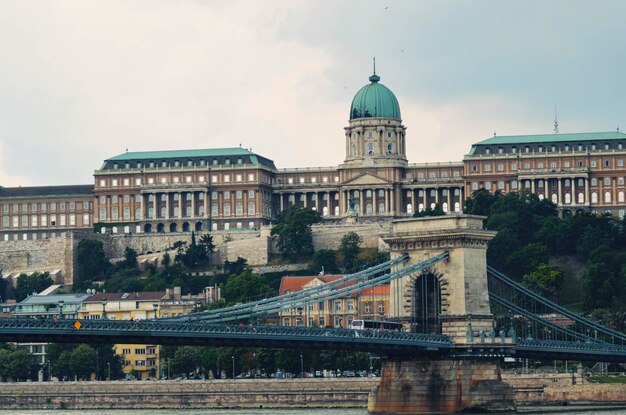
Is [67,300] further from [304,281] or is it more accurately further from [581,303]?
[581,303]

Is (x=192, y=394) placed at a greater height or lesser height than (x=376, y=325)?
lesser

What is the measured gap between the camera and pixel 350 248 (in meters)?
188

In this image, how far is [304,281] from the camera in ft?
530

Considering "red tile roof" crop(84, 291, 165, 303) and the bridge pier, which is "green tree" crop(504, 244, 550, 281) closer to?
"red tile roof" crop(84, 291, 165, 303)

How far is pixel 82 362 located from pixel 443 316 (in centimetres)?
4832

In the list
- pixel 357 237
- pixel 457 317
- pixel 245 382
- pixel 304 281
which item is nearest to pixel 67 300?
pixel 304 281

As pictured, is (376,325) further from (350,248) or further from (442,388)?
(350,248)

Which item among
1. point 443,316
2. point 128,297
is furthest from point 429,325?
point 128,297

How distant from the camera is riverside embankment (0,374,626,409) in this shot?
11381 centimetres

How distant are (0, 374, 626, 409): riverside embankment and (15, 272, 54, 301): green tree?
211 ft

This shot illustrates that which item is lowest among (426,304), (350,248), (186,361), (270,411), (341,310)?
(270,411)

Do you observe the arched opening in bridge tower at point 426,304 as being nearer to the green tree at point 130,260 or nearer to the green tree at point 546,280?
the green tree at point 546,280

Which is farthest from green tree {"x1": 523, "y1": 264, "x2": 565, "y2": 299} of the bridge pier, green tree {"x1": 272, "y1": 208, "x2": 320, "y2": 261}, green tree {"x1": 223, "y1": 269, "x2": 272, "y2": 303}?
the bridge pier

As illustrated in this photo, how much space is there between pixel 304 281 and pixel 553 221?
29165 millimetres
